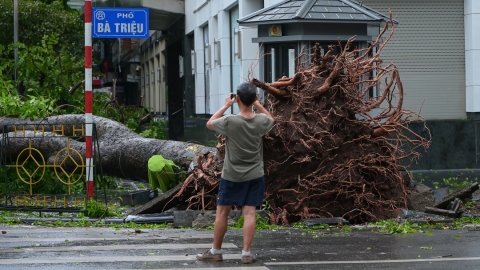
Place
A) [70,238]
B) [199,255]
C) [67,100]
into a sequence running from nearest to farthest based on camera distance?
[199,255], [70,238], [67,100]

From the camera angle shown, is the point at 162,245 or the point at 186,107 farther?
the point at 186,107

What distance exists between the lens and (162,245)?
895 cm

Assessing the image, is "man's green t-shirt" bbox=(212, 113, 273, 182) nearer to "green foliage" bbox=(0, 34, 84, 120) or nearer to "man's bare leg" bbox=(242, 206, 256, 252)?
"man's bare leg" bbox=(242, 206, 256, 252)

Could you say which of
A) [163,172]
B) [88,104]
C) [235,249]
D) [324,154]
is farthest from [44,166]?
[235,249]

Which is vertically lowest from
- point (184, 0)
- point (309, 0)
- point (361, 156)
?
point (361, 156)

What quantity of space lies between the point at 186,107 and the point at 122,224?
2125 centimetres

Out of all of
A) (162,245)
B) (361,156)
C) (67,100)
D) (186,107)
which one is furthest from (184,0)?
(162,245)

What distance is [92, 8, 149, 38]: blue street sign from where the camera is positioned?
13469 mm

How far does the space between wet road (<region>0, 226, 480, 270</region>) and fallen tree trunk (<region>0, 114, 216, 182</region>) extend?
2530 millimetres

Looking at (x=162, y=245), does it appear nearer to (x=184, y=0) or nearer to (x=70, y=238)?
(x=70, y=238)

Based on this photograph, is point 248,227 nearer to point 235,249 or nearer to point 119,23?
point 235,249

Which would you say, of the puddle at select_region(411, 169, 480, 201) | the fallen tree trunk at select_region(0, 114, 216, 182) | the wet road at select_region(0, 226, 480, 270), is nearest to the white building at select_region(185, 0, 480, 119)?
the puddle at select_region(411, 169, 480, 201)

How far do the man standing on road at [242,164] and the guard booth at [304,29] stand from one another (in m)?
7.31

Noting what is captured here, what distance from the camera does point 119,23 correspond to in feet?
46.0
